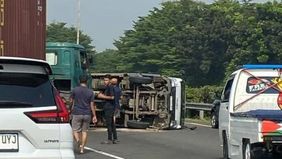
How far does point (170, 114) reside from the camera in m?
24.4

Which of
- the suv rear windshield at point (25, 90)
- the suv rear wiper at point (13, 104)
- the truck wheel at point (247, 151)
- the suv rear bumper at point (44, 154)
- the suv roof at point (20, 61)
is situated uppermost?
the suv roof at point (20, 61)

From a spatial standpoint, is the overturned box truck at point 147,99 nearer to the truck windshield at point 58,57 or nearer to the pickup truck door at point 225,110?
the truck windshield at point 58,57

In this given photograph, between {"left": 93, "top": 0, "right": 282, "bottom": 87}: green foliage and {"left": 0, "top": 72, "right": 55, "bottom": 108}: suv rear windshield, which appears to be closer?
{"left": 0, "top": 72, "right": 55, "bottom": 108}: suv rear windshield

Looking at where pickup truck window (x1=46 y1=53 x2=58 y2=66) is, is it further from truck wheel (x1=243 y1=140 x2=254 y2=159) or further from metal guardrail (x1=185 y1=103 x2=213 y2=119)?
metal guardrail (x1=185 y1=103 x2=213 y2=119)

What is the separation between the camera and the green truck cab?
22.3 meters

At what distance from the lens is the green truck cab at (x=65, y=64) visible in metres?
22.3

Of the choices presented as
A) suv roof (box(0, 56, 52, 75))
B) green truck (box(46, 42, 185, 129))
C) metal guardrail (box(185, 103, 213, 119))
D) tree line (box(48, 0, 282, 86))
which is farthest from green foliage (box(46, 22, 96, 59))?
suv roof (box(0, 56, 52, 75))

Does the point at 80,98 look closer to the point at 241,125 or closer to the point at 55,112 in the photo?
the point at 241,125

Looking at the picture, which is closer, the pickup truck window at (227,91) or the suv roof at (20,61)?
the suv roof at (20,61)

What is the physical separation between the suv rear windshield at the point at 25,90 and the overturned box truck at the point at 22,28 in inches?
291

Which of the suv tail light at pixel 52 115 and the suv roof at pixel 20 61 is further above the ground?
the suv roof at pixel 20 61

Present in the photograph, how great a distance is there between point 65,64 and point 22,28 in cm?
642

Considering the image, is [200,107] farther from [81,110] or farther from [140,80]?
→ [81,110]

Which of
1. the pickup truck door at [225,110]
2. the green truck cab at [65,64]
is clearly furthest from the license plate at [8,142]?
the green truck cab at [65,64]
